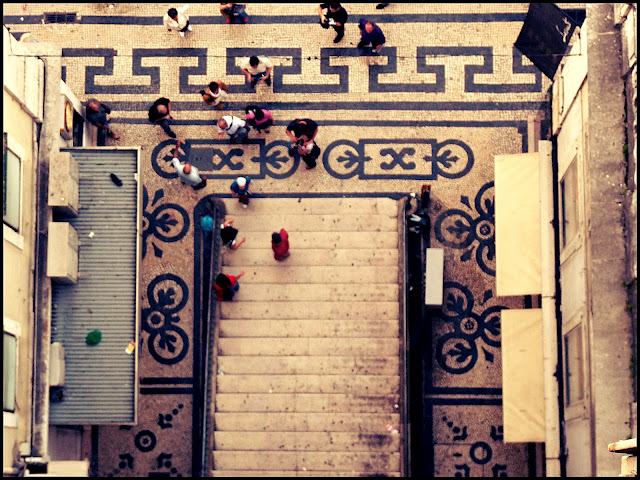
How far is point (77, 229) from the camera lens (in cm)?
1389

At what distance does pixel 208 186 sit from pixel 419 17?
5.07 meters

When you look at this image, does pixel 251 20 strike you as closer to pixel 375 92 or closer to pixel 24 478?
pixel 375 92

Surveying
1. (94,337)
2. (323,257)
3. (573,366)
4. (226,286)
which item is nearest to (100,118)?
(226,286)

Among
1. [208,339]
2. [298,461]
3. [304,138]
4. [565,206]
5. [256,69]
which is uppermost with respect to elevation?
[256,69]

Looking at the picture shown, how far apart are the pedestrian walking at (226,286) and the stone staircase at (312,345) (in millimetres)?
154

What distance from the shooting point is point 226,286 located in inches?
557

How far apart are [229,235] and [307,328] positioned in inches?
81.6

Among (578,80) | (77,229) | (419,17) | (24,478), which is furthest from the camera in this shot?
(419,17)

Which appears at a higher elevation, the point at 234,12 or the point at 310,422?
the point at 234,12

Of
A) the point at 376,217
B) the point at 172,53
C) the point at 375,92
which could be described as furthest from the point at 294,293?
the point at 172,53

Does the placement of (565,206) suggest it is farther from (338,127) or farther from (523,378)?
(338,127)

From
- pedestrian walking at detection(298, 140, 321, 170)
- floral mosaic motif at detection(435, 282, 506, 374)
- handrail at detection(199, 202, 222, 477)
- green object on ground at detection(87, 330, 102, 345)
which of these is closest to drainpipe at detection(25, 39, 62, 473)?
green object on ground at detection(87, 330, 102, 345)

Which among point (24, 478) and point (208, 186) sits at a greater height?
point (208, 186)

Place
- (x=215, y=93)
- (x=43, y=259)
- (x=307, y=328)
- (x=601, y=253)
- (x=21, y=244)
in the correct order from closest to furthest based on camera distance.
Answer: (x=601, y=253)
(x=21, y=244)
(x=43, y=259)
(x=307, y=328)
(x=215, y=93)
